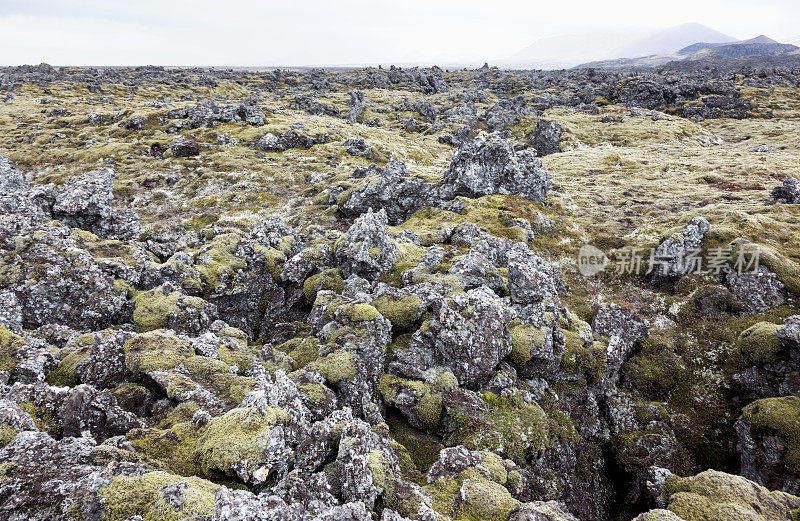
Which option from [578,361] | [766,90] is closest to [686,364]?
[578,361]

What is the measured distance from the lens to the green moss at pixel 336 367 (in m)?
15.4

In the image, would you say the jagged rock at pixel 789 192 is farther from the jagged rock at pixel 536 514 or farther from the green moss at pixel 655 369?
the jagged rock at pixel 536 514

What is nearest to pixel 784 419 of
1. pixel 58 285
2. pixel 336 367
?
pixel 336 367

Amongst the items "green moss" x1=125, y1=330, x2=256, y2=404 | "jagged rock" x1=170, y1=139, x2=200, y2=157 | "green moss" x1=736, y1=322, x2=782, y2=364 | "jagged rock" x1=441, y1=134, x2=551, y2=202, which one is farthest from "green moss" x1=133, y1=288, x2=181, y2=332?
"jagged rock" x1=170, y1=139, x2=200, y2=157

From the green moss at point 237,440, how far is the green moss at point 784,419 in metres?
20.4

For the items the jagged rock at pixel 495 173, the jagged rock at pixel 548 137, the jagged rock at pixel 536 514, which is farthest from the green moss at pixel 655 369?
the jagged rock at pixel 548 137

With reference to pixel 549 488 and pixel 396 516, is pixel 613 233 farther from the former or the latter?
pixel 396 516

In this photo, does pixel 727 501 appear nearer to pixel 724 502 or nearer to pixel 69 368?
pixel 724 502

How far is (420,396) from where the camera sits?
50.9 feet

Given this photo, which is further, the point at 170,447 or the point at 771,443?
the point at 771,443

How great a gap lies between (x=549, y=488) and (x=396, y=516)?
934 centimetres

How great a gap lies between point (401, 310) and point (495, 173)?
31117 mm

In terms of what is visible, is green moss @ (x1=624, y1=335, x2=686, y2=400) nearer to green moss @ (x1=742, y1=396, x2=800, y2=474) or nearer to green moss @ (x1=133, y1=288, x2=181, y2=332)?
green moss @ (x1=742, y1=396, x2=800, y2=474)

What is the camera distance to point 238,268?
82.2 ft
